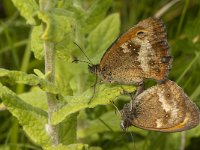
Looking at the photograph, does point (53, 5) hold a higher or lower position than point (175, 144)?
higher

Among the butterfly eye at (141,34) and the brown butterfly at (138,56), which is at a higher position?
the butterfly eye at (141,34)

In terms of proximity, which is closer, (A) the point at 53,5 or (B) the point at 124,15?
(A) the point at 53,5

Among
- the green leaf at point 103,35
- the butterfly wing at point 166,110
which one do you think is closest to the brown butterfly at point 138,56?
the butterfly wing at point 166,110

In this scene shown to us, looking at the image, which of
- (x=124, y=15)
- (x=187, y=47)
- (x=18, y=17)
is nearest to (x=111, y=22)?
(x=187, y=47)

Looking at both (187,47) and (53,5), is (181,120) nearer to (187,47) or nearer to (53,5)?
(53,5)

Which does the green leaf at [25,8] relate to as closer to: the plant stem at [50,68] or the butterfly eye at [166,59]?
the plant stem at [50,68]

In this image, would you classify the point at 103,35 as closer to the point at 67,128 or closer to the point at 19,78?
the point at 67,128

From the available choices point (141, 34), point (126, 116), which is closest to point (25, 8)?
point (141, 34)
